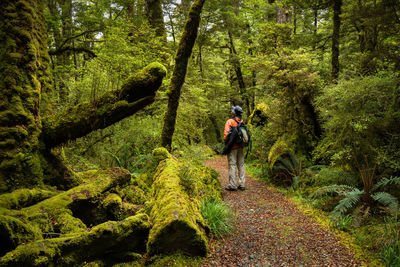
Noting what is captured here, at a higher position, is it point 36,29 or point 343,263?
point 36,29

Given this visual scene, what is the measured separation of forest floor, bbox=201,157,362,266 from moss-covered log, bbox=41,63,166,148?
297 cm

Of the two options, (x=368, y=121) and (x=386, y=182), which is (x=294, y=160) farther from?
(x=386, y=182)

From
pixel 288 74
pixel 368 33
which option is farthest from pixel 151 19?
pixel 368 33

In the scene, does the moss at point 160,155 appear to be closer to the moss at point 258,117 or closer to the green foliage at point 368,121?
the green foliage at point 368,121

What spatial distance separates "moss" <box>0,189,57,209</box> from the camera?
3081 mm

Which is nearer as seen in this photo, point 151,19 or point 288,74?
point 288,74

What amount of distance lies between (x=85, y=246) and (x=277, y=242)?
317cm

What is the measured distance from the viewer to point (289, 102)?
27.0ft

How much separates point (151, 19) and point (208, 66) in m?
9.57

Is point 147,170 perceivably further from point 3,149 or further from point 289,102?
point 289,102

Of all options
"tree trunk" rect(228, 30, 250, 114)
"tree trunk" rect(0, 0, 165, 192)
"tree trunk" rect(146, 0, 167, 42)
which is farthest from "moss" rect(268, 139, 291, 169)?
"tree trunk" rect(228, 30, 250, 114)

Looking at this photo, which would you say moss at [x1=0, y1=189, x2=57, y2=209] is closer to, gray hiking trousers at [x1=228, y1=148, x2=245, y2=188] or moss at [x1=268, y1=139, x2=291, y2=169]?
gray hiking trousers at [x1=228, y1=148, x2=245, y2=188]

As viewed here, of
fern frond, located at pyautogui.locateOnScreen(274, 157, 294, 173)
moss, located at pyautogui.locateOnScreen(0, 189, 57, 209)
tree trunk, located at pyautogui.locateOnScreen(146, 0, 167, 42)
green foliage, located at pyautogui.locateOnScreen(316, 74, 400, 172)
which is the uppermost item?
tree trunk, located at pyautogui.locateOnScreen(146, 0, 167, 42)

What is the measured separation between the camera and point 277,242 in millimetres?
4012
